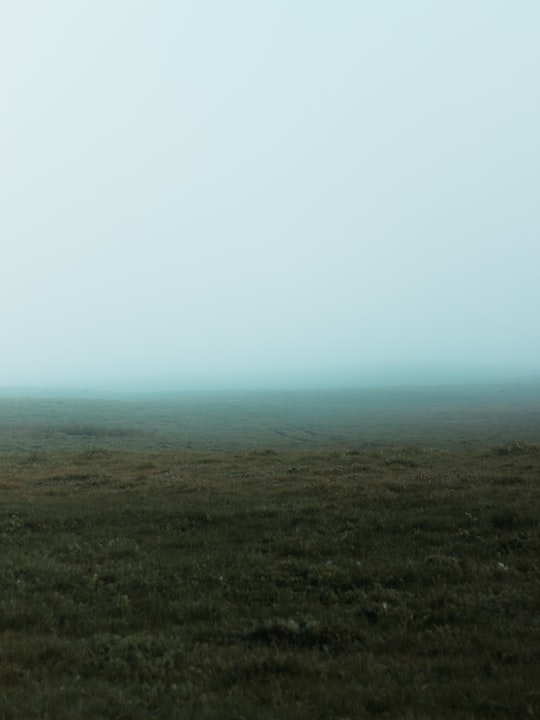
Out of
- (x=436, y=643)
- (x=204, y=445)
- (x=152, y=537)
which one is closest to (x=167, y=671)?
(x=436, y=643)

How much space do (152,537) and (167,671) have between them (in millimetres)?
6991

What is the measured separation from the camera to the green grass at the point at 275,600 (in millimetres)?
6758

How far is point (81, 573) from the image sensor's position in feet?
38.4

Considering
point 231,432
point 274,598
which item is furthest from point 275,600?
point 231,432

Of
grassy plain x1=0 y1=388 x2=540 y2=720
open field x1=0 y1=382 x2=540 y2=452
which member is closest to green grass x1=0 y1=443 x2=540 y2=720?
grassy plain x1=0 y1=388 x2=540 y2=720

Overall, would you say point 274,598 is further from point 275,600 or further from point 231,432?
point 231,432

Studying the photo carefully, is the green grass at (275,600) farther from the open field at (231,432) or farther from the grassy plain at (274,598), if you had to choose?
the open field at (231,432)

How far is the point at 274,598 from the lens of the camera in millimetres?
10367

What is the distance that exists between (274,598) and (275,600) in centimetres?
10

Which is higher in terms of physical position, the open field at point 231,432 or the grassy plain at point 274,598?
the grassy plain at point 274,598

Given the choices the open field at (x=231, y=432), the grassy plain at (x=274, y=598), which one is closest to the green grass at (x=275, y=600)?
the grassy plain at (x=274, y=598)

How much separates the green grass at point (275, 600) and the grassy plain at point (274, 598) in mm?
40

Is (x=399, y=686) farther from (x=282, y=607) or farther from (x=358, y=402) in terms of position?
(x=358, y=402)

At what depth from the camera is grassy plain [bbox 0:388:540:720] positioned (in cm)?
677
